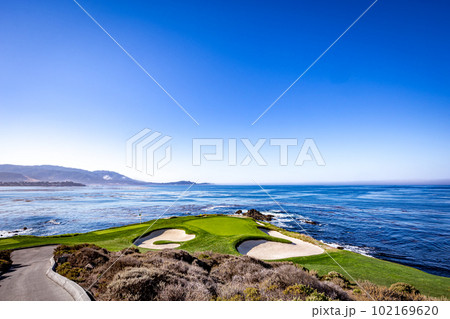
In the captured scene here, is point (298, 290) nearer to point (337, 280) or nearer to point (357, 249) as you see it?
point (337, 280)

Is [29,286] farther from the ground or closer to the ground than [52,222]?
farther from the ground

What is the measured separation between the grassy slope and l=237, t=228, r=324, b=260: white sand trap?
2.28 feet

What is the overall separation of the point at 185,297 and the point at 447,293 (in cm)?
1063

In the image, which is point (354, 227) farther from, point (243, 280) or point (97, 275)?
point (97, 275)

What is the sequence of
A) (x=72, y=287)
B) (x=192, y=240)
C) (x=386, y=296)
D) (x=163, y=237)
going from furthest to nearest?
1. (x=163, y=237)
2. (x=192, y=240)
3. (x=386, y=296)
4. (x=72, y=287)

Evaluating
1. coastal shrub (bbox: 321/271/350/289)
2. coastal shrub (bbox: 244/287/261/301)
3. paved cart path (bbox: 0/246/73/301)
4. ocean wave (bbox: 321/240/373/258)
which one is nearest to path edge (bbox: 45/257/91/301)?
paved cart path (bbox: 0/246/73/301)

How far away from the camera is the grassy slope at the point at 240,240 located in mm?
8998

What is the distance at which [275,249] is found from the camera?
14898mm

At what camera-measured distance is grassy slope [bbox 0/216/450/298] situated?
9.00m

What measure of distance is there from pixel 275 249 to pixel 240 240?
2.94 m

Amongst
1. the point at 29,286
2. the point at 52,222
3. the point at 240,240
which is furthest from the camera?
the point at 52,222

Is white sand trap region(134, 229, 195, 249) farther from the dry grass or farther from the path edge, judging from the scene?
the path edge
